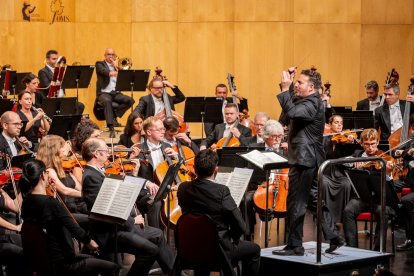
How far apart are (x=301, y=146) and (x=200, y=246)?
1.19 meters

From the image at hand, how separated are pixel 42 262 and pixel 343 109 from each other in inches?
240

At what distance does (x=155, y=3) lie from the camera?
14023mm

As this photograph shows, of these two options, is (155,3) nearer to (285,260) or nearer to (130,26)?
(130,26)

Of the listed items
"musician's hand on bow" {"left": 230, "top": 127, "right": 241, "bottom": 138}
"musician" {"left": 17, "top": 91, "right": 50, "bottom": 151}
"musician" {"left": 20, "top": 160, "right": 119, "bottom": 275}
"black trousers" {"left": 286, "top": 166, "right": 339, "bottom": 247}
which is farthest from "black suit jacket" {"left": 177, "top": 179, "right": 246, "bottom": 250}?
"musician" {"left": 17, "top": 91, "right": 50, "bottom": 151}

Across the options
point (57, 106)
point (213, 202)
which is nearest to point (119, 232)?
point (213, 202)

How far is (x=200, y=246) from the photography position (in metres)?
5.49

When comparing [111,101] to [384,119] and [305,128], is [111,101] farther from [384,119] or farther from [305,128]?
[305,128]

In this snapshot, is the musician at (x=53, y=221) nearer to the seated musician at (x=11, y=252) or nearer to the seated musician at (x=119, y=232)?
the seated musician at (x=119, y=232)

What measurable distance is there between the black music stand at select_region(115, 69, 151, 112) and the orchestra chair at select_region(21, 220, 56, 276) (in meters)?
6.68

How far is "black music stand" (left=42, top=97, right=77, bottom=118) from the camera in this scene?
10328 mm

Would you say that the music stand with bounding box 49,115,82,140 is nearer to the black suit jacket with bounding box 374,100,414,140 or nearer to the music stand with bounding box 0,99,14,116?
the music stand with bounding box 0,99,14,116

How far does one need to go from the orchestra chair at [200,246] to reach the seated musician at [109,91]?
7.11 metres

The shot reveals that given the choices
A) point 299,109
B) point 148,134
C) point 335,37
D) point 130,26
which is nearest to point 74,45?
point 130,26

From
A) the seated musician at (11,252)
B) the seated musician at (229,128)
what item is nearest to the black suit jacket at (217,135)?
the seated musician at (229,128)
